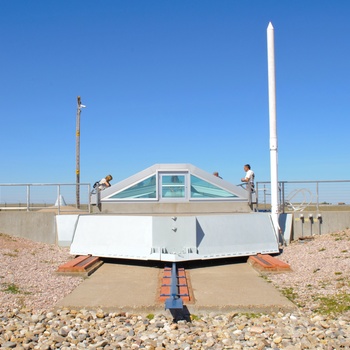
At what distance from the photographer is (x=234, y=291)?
7.93 metres

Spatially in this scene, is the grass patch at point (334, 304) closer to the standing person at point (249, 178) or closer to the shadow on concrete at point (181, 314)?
the shadow on concrete at point (181, 314)

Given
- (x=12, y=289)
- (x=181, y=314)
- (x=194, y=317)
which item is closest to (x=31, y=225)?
(x=12, y=289)

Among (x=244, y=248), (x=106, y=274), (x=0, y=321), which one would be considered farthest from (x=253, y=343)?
(x=244, y=248)

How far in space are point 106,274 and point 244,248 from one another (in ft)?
12.7

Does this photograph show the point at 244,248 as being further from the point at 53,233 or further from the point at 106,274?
the point at 53,233

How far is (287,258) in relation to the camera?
11797mm

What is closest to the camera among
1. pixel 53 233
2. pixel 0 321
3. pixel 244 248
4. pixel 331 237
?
pixel 0 321

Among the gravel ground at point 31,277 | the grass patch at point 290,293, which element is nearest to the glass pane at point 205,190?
the gravel ground at point 31,277

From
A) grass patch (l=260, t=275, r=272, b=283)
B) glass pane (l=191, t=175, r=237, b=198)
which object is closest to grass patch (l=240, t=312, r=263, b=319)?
grass patch (l=260, t=275, r=272, b=283)

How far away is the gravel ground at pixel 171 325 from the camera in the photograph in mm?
5359

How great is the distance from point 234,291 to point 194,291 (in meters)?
0.74

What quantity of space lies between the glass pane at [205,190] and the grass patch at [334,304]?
24.1 ft

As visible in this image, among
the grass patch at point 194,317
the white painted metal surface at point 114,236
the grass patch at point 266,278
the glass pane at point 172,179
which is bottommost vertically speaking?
the grass patch at point 194,317

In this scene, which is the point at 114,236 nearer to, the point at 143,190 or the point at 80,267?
the point at 80,267
